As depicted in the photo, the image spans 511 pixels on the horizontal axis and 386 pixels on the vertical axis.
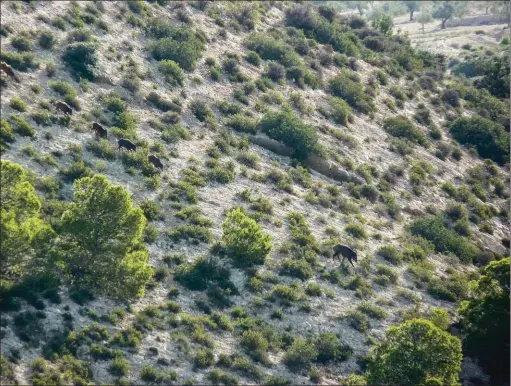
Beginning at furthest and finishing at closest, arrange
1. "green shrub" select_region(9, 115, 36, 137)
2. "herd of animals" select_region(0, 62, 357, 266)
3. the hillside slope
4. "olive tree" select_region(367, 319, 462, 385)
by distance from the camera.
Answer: "herd of animals" select_region(0, 62, 357, 266) < "green shrub" select_region(9, 115, 36, 137) < "olive tree" select_region(367, 319, 462, 385) < the hillside slope

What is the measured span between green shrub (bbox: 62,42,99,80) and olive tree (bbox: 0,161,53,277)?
15896 millimetres

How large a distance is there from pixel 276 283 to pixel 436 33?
113 m

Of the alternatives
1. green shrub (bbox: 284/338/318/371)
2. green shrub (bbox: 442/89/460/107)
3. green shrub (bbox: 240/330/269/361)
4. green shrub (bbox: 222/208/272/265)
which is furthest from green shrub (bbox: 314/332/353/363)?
green shrub (bbox: 442/89/460/107)

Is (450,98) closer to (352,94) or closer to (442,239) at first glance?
(352,94)

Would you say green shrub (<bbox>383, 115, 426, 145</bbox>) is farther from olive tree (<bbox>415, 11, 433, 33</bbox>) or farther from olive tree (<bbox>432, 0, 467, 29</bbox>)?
olive tree (<bbox>415, 11, 433, 33</bbox>)

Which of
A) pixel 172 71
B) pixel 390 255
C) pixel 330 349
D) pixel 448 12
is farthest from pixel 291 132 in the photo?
pixel 448 12

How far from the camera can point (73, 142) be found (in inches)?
1577

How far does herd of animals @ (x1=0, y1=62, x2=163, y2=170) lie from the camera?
41.0 metres

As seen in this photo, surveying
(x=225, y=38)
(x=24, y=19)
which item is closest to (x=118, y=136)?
(x=24, y=19)

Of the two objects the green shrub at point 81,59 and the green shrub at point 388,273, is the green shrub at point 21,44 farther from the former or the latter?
the green shrub at point 388,273

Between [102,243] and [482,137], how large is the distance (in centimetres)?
4064

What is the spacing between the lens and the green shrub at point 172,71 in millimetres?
50906

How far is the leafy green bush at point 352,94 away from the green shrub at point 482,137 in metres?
7.56

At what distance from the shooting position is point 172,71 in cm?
5122
